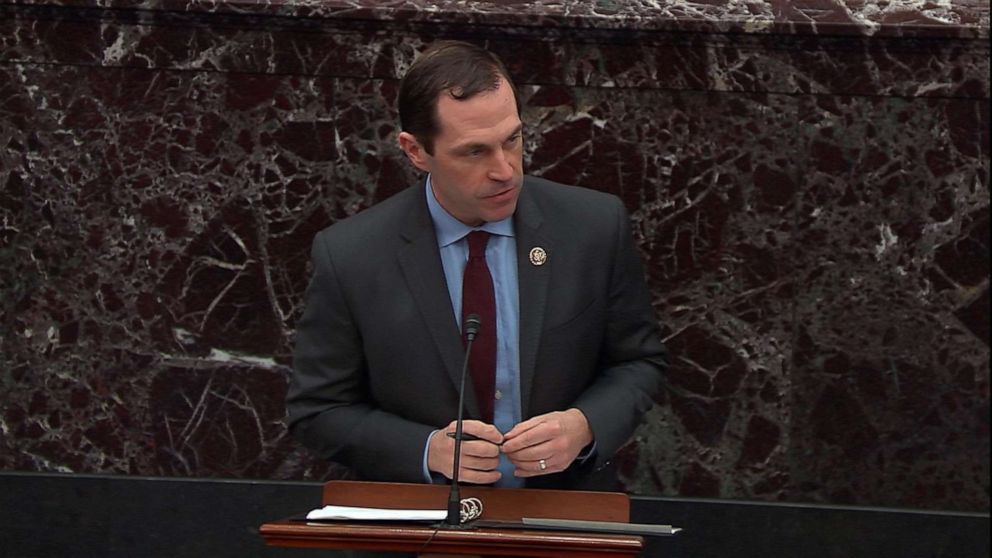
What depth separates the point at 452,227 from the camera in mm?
3623

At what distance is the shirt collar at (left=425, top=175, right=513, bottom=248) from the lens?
3.60m

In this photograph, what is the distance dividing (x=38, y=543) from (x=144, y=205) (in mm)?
1074

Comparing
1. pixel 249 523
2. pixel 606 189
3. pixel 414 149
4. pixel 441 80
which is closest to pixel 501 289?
pixel 414 149

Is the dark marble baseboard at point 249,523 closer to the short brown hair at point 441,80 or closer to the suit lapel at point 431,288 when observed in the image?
the suit lapel at point 431,288

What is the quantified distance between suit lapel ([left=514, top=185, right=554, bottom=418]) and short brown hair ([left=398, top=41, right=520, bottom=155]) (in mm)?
264

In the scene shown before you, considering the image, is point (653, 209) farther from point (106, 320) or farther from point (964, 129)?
point (106, 320)

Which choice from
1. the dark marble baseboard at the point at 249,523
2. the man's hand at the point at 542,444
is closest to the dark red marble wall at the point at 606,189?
the dark marble baseboard at the point at 249,523

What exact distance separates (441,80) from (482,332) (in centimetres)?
56

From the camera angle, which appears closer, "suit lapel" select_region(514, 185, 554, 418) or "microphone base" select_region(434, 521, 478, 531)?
"microphone base" select_region(434, 521, 478, 531)

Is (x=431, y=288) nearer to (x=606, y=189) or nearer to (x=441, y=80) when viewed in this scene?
(x=441, y=80)

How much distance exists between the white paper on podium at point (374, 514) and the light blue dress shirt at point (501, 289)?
0.49 meters

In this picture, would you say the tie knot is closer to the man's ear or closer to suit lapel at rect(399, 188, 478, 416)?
suit lapel at rect(399, 188, 478, 416)

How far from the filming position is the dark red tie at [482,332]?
139 inches

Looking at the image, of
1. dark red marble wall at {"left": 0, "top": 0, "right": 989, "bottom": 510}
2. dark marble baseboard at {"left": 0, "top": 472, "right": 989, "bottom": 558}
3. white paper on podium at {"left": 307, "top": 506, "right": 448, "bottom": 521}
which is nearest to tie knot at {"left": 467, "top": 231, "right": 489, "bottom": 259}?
white paper on podium at {"left": 307, "top": 506, "right": 448, "bottom": 521}
